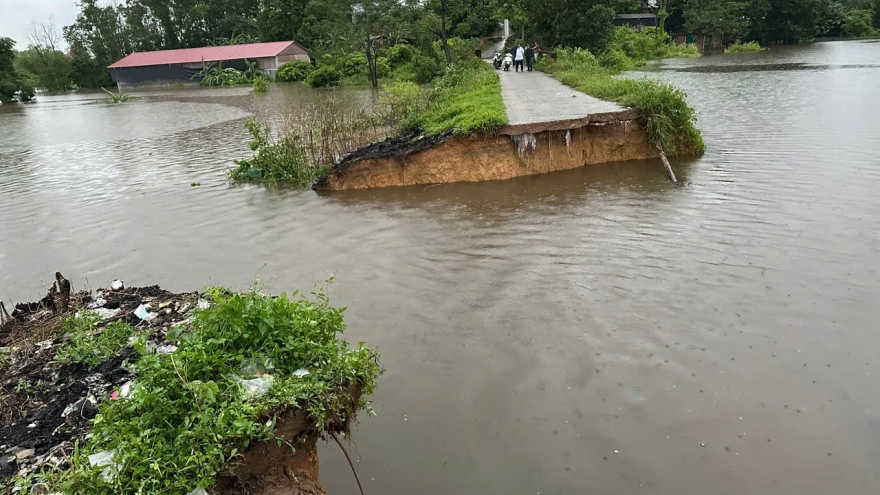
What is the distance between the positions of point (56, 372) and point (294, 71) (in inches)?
1952

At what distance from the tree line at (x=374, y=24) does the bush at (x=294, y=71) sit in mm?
2026

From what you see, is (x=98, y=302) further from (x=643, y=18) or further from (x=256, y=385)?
(x=643, y=18)

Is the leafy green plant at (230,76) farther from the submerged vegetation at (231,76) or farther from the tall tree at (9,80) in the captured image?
the tall tree at (9,80)

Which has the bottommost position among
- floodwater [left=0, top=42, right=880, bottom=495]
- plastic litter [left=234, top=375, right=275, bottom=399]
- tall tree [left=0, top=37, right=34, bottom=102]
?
floodwater [left=0, top=42, right=880, bottom=495]

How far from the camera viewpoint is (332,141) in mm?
13367

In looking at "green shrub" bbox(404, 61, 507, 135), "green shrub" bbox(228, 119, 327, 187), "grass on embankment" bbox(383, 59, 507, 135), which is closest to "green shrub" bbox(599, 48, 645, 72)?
"grass on embankment" bbox(383, 59, 507, 135)

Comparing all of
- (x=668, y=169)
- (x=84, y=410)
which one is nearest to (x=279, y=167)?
(x=668, y=169)

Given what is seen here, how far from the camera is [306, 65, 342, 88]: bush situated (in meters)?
42.3

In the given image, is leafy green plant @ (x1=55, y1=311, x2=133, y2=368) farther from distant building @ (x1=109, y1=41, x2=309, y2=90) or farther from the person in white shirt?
distant building @ (x1=109, y1=41, x2=309, y2=90)

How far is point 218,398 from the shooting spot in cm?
314

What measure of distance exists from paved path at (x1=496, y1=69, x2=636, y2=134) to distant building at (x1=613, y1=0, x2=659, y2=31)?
4778 centimetres

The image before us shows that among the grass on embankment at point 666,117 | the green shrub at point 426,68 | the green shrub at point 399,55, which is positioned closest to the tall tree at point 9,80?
the green shrub at point 399,55

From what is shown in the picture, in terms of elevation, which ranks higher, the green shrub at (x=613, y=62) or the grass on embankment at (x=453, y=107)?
the green shrub at (x=613, y=62)

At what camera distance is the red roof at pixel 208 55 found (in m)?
54.2
